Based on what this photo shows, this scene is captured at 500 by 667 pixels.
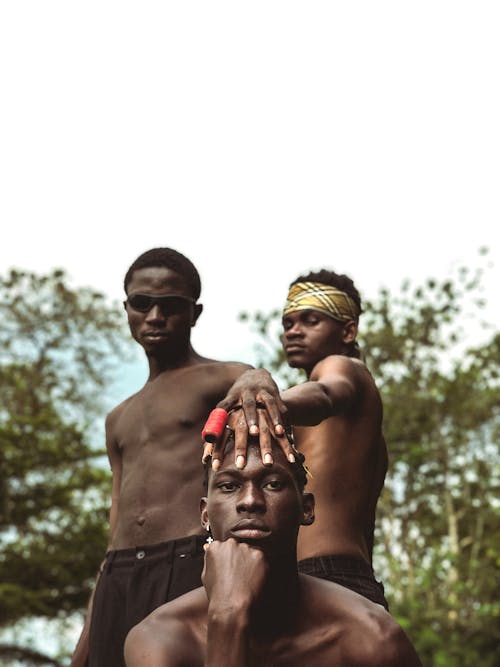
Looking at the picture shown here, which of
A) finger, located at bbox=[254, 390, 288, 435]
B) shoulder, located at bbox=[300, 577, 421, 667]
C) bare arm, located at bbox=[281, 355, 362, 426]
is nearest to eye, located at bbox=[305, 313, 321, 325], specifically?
bare arm, located at bbox=[281, 355, 362, 426]

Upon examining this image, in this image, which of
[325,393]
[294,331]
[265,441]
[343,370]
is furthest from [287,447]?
[294,331]

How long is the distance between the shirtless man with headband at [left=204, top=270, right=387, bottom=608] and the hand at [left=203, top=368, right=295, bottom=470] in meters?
0.54

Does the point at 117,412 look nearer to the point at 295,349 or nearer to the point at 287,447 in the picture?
the point at 295,349

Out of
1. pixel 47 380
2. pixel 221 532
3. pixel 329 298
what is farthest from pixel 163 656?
pixel 47 380

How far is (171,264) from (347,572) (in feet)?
5.39

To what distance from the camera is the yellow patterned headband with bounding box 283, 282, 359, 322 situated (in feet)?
17.4

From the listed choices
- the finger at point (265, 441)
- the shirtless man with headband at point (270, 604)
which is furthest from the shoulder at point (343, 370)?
the shirtless man with headband at point (270, 604)

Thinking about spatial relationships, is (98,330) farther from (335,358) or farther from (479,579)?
(335,358)

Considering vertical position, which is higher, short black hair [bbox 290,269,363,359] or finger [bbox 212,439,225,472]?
short black hair [bbox 290,269,363,359]

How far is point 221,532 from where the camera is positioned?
3029 mm

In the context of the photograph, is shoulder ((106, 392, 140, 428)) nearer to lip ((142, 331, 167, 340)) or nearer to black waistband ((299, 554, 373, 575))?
lip ((142, 331, 167, 340))

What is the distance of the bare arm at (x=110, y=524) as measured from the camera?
15.9 feet

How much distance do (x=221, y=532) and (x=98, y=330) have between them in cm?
2409

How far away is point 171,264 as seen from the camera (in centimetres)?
506
